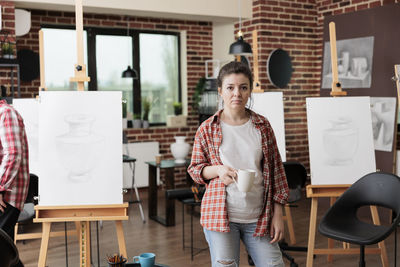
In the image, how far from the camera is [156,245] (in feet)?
15.6

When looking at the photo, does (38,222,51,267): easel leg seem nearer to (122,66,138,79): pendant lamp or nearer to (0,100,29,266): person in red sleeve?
(0,100,29,266): person in red sleeve

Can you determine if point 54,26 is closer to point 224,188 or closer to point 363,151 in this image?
point 363,151

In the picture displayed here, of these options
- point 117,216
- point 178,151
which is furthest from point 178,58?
point 117,216

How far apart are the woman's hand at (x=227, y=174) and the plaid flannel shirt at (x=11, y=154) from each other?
4.38 ft

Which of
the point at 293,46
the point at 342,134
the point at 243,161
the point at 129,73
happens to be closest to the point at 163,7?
the point at 129,73

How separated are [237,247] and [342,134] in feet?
6.84

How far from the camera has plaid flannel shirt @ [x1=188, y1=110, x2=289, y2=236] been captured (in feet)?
7.28

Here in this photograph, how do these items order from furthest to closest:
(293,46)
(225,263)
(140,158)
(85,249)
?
(140,158)
(293,46)
(85,249)
(225,263)

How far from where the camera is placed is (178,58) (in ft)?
26.1

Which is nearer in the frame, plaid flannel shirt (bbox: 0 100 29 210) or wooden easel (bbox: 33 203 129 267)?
plaid flannel shirt (bbox: 0 100 29 210)

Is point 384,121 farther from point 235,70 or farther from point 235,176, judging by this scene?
point 235,176

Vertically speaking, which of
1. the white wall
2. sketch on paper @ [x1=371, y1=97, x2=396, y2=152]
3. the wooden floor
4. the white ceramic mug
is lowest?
the wooden floor

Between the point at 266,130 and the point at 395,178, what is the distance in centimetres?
128

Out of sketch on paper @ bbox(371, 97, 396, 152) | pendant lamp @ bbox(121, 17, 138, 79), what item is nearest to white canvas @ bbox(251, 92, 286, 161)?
sketch on paper @ bbox(371, 97, 396, 152)
